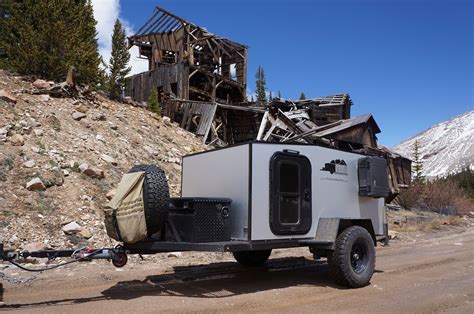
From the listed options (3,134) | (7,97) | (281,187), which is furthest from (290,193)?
(7,97)

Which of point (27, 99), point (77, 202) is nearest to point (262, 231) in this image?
point (77, 202)

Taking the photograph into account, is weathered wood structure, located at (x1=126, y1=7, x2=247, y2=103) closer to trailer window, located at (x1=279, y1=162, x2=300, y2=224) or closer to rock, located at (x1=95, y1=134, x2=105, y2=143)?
rock, located at (x1=95, y1=134, x2=105, y2=143)

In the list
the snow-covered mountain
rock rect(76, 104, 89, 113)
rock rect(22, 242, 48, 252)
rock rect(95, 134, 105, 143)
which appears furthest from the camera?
the snow-covered mountain

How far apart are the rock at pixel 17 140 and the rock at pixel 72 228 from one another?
3698 millimetres

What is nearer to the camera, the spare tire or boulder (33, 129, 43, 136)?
the spare tire

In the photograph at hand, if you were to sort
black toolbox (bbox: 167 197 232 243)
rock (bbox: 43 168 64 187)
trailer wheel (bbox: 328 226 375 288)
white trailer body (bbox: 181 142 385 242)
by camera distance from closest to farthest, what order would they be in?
black toolbox (bbox: 167 197 232 243)
white trailer body (bbox: 181 142 385 242)
trailer wheel (bbox: 328 226 375 288)
rock (bbox: 43 168 64 187)

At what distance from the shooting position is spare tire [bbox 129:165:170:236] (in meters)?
6.52

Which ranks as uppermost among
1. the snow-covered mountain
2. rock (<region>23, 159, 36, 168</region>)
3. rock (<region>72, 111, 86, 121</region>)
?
the snow-covered mountain

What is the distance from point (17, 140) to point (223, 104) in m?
16.4

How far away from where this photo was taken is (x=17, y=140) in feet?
41.9

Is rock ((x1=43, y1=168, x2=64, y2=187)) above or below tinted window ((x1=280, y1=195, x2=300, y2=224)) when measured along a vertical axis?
above

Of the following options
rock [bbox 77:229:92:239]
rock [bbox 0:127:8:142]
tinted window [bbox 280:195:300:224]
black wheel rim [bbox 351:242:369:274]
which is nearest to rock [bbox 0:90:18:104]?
rock [bbox 0:127:8:142]

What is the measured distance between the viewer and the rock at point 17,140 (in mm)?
12727

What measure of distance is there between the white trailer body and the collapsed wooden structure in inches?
630
